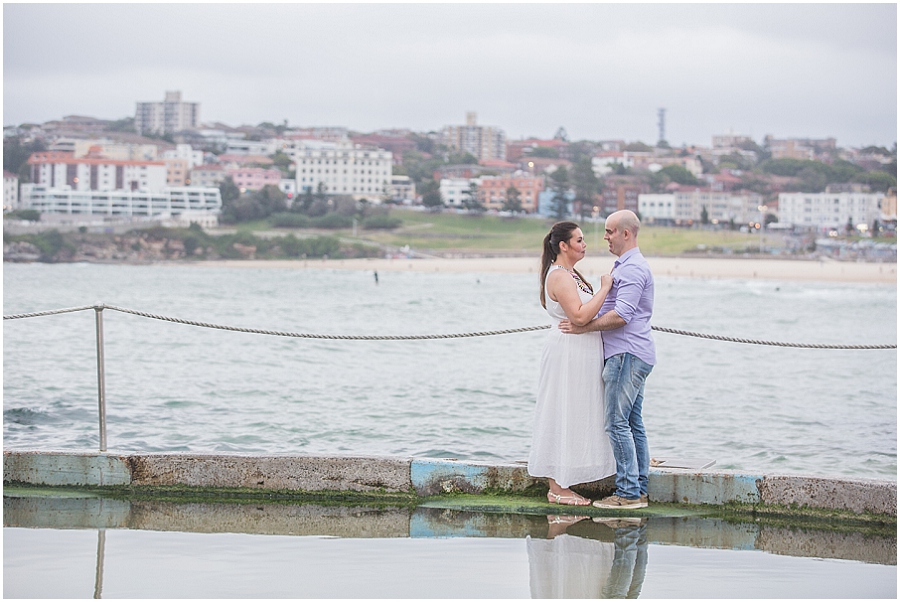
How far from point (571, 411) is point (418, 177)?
5637 inches

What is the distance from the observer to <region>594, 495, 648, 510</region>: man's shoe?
5.20 metres

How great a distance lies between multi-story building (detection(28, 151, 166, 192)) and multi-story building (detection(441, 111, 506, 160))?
45.0 m

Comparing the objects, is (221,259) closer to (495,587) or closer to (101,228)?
(101,228)

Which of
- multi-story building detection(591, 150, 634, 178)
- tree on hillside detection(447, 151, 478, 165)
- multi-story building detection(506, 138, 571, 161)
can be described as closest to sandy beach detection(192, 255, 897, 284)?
multi-story building detection(591, 150, 634, 178)

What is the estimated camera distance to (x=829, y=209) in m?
121

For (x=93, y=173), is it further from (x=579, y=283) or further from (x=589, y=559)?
(x=589, y=559)

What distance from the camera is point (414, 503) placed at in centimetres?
549

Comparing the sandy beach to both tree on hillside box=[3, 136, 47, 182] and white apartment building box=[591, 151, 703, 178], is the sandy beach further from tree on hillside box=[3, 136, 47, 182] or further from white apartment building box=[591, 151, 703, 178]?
white apartment building box=[591, 151, 703, 178]

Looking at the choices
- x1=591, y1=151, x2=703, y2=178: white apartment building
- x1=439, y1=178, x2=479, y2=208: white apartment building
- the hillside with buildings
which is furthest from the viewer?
x1=591, y1=151, x2=703, y2=178: white apartment building

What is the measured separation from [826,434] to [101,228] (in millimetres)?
119109

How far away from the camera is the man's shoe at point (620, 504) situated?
5199 millimetres

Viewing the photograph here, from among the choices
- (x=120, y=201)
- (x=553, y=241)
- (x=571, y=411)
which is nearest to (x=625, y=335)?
(x=571, y=411)

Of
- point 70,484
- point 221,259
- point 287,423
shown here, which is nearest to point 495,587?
point 70,484

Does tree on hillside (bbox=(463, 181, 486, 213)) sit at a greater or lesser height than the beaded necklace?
greater
